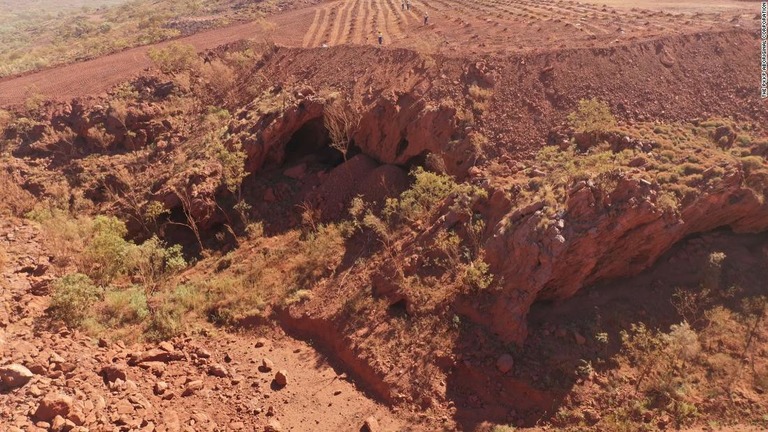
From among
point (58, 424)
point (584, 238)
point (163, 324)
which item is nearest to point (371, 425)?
point (58, 424)

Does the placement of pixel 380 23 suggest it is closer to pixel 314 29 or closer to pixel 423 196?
pixel 314 29

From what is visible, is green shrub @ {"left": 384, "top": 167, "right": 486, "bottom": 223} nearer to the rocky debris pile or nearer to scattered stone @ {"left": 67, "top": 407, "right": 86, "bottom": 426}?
the rocky debris pile

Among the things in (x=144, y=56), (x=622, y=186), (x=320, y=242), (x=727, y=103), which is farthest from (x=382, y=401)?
(x=144, y=56)

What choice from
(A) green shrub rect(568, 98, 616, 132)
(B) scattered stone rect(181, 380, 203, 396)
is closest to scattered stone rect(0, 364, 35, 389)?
(B) scattered stone rect(181, 380, 203, 396)

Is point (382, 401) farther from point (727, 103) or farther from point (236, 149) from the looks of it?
point (727, 103)

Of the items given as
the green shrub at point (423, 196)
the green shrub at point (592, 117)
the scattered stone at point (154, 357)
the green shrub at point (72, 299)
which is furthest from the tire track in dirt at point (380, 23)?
the scattered stone at point (154, 357)

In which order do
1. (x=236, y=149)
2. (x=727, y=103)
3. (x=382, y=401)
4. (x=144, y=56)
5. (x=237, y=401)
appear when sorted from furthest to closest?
(x=144, y=56)
(x=236, y=149)
(x=727, y=103)
(x=382, y=401)
(x=237, y=401)
